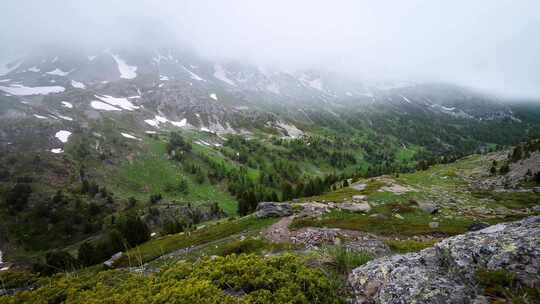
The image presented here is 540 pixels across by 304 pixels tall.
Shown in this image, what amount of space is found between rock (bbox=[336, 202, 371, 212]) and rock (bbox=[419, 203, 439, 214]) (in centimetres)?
749

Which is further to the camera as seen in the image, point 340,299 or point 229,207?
point 229,207

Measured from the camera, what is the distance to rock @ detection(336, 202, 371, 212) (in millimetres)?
38344

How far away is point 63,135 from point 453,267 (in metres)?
143

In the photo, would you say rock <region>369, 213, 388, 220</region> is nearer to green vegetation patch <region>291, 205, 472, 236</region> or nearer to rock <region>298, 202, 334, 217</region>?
green vegetation patch <region>291, 205, 472, 236</region>

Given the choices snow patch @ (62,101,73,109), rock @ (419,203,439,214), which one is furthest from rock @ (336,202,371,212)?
snow patch @ (62,101,73,109)

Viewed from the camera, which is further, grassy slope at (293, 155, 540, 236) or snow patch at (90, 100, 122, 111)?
snow patch at (90, 100, 122, 111)

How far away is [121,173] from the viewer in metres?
102

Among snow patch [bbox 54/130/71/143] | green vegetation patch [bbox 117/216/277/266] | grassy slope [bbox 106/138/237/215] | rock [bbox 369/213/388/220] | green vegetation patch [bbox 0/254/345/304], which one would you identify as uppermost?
green vegetation patch [bbox 0/254/345/304]

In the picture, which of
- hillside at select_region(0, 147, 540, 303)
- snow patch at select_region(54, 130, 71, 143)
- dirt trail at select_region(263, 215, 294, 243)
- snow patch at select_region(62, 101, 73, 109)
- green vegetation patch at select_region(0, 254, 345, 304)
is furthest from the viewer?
snow patch at select_region(62, 101, 73, 109)

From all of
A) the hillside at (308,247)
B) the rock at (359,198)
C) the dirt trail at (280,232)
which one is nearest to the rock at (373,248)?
the hillside at (308,247)

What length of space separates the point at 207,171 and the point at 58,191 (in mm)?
55465

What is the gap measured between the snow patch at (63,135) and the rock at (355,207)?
11975 centimetres

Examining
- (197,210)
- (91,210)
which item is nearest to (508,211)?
(197,210)

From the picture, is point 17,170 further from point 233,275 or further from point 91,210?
point 233,275
